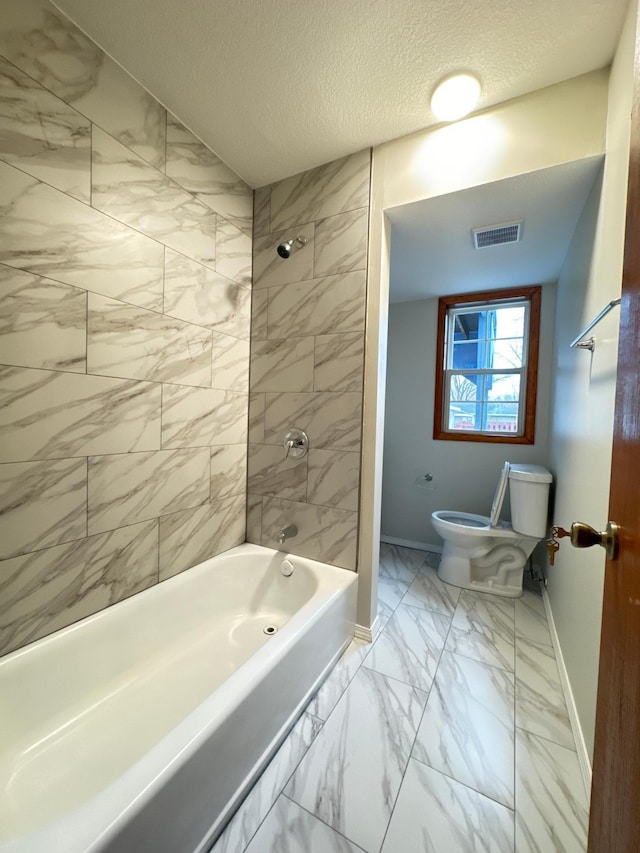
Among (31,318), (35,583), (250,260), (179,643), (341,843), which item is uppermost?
(250,260)

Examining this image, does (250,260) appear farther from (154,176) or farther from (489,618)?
(489,618)

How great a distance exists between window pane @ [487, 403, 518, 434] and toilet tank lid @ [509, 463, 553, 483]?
0.52 metres

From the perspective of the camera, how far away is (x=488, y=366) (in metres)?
2.83

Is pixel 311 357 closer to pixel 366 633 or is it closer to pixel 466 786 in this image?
pixel 366 633

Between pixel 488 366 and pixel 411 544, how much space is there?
175 cm

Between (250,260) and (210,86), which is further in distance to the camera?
(250,260)

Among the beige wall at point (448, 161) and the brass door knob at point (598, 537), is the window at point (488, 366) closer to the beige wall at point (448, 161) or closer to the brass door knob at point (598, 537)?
the beige wall at point (448, 161)

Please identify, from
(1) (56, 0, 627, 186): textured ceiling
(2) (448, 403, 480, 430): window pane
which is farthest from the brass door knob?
(2) (448, 403, 480, 430): window pane

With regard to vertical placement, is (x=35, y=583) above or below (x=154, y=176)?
below

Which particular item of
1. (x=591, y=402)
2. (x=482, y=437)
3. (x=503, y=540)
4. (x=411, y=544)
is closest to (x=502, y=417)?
(x=482, y=437)

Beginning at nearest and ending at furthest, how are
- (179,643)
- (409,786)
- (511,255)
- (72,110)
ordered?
1. (409,786)
2. (72,110)
3. (179,643)
4. (511,255)

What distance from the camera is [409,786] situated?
3.52ft

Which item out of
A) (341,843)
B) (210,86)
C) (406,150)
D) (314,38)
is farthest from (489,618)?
(210,86)

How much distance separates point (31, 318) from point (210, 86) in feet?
4.05
